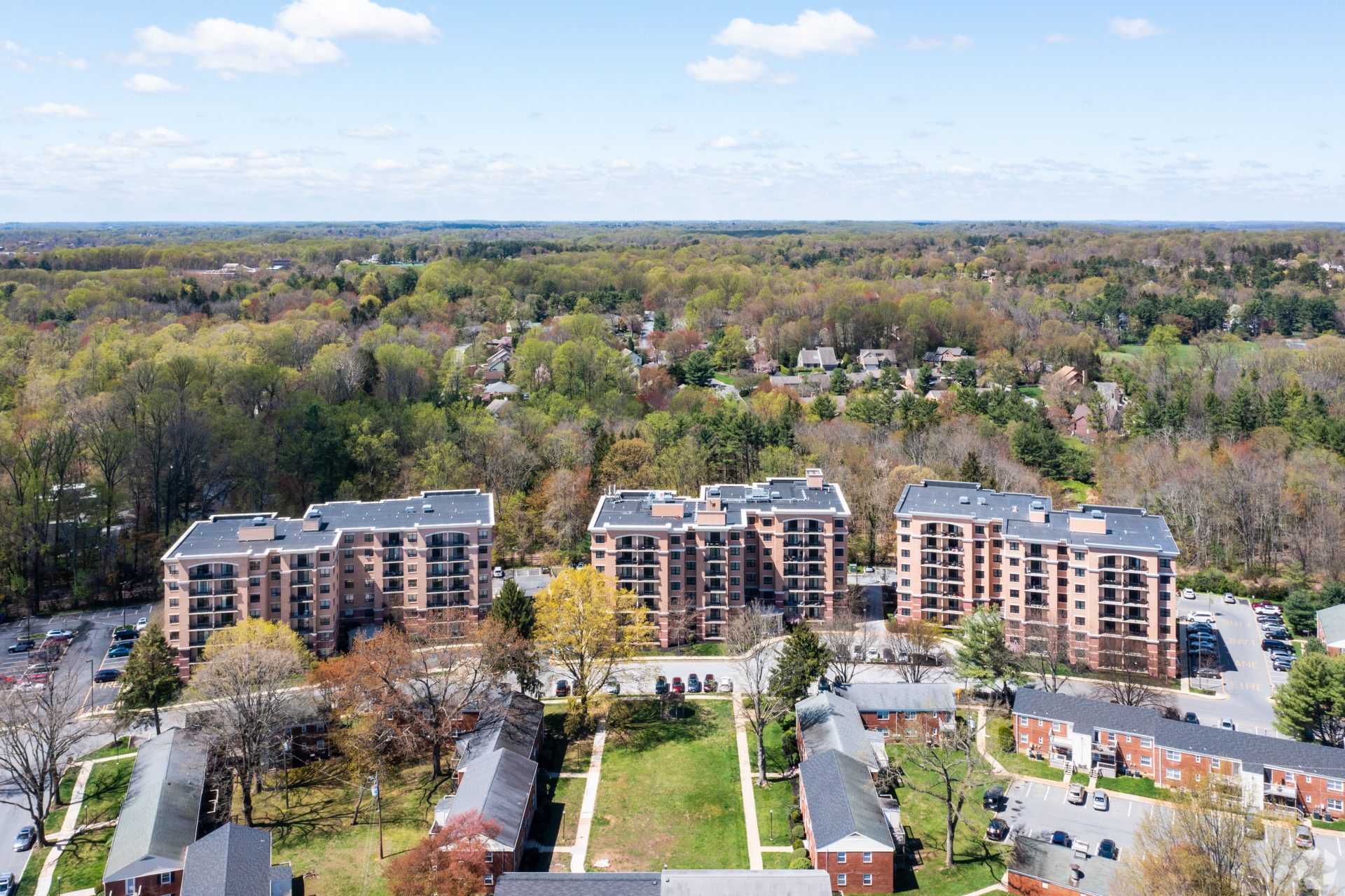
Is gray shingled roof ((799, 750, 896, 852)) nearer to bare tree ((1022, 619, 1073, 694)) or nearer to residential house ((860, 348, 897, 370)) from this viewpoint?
bare tree ((1022, 619, 1073, 694))

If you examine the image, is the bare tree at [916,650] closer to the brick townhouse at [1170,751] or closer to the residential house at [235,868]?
the brick townhouse at [1170,751]

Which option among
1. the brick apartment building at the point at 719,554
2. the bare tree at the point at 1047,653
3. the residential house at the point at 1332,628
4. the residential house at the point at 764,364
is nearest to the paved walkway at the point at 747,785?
the brick apartment building at the point at 719,554

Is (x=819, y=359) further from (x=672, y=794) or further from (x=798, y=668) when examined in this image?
(x=672, y=794)

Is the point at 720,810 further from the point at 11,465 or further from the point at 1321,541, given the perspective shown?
the point at 11,465

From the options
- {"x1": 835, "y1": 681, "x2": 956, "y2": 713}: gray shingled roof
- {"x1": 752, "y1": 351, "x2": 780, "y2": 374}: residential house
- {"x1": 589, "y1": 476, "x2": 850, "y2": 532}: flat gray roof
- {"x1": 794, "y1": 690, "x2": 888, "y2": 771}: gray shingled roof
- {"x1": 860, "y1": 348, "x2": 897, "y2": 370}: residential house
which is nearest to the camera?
{"x1": 794, "y1": 690, "x2": 888, "y2": 771}: gray shingled roof

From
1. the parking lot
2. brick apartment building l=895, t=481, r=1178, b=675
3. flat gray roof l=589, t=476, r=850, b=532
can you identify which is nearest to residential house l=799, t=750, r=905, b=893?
brick apartment building l=895, t=481, r=1178, b=675

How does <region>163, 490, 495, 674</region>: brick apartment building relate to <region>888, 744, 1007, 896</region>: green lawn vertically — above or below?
above

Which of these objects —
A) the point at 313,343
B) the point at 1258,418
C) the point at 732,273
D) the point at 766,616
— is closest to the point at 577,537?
the point at 766,616
